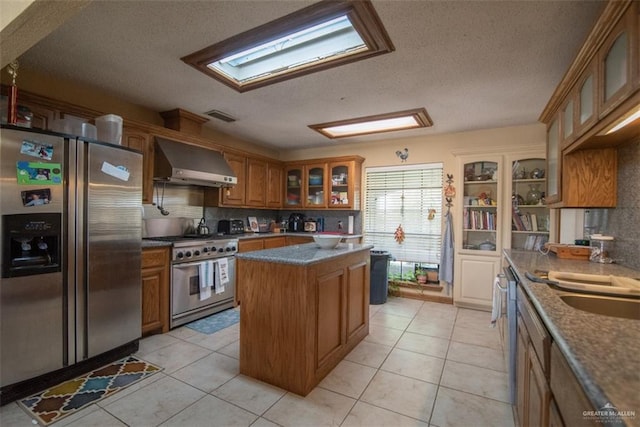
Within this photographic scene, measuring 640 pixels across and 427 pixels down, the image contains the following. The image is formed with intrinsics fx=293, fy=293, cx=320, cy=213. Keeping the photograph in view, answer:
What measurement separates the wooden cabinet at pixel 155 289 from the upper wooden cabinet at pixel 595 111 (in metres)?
3.51

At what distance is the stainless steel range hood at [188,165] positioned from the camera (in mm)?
3246

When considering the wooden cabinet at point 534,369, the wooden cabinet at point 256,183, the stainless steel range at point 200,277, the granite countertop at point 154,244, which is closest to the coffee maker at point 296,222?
the wooden cabinet at point 256,183

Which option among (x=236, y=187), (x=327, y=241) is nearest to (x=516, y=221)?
(x=327, y=241)

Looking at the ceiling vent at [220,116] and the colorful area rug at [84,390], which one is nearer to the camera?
the colorful area rug at [84,390]

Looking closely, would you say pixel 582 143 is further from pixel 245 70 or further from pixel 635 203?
pixel 245 70

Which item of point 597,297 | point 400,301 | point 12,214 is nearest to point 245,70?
point 12,214

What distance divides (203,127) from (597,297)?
4.34m

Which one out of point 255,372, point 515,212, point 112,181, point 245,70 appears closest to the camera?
point 255,372

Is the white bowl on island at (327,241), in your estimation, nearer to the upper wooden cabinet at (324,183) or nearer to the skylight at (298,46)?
the skylight at (298,46)

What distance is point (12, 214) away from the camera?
188 cm

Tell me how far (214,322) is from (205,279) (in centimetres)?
50

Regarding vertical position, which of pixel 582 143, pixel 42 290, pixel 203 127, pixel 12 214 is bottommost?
pixel 42 290

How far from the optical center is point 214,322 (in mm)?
3344

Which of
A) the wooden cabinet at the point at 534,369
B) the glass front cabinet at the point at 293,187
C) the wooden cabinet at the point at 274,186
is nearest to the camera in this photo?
the wooden cabinet at the point at 534,369
